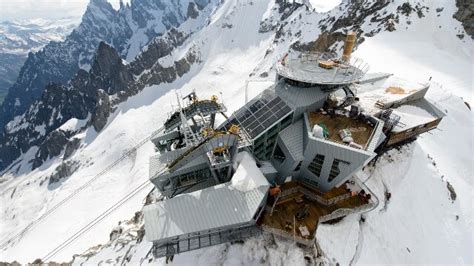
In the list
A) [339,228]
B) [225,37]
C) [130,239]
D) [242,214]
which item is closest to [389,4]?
[339,228]

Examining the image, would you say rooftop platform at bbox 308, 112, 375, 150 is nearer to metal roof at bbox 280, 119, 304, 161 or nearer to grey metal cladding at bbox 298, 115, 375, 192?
metal roof at bbox 280, 119, 304, 161

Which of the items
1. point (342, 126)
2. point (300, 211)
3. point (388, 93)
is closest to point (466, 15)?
point (388, 93)

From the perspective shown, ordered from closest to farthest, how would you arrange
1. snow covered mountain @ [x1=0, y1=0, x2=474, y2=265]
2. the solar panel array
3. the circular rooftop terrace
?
the solar panel array < snow covered mountain @ [x1=0, y1=0, x2=474, y2=265] < the circular rooftop terrace

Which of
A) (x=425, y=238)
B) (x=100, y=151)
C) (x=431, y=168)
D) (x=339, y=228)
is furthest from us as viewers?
(x=100, y=151)

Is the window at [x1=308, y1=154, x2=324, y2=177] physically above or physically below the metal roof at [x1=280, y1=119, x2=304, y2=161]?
below

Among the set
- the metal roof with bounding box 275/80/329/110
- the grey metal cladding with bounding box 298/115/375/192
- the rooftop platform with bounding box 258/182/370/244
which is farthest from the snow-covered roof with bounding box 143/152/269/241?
the metal roof with bounding box 275/80/329/110

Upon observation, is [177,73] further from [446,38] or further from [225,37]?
[446,38]
